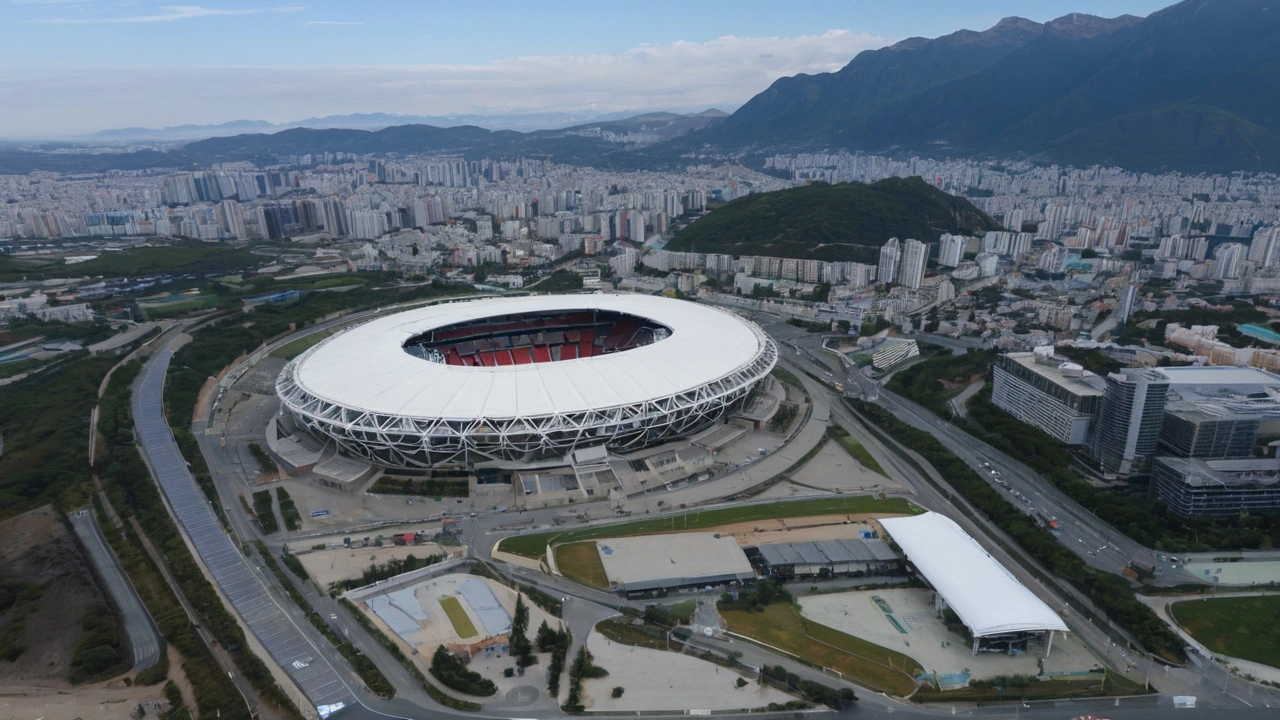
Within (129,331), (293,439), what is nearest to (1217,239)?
(293,439)

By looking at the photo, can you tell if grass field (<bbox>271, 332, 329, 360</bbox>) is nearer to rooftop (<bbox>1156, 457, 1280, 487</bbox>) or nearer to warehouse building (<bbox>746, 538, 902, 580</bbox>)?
warehouse building (<bbox>746, 538, 902, 580</bbox>)

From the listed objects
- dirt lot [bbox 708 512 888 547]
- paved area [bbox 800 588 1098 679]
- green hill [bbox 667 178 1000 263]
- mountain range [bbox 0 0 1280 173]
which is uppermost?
mountain range [bbox 0 0 1280 173]

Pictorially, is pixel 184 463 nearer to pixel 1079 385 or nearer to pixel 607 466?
pixel 607 466

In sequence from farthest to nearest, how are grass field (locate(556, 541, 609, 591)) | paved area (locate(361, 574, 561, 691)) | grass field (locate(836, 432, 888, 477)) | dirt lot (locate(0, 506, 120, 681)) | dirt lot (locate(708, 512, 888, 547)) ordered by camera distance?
grass field (locate(836, 432, 888, 477)) < dirt lot (locate(708, 512, 888, 547)) < grass field (locate(556, 541, 609, 591)) < paved area (locate(361, 574, 561, 691)) < dirt lot (locate(0, 506, 120, 681))

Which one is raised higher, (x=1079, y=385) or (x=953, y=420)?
(x=1079, y=385)

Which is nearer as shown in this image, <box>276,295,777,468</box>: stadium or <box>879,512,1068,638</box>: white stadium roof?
<box>879,512,1068,638</box>: white stadium roof

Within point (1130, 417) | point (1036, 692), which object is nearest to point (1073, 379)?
point (1130, 417)

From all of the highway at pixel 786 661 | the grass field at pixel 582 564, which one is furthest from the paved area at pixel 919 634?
the grass field at pixel 582 564

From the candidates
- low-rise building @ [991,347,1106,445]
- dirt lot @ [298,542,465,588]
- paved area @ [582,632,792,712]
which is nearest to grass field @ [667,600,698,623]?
paved area @ [582,632,792,712]
